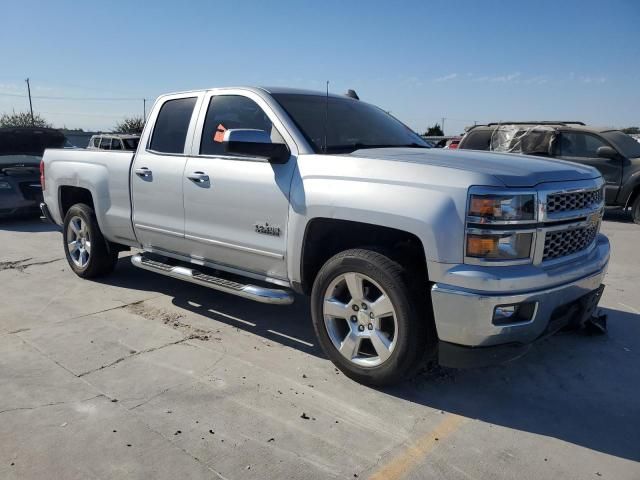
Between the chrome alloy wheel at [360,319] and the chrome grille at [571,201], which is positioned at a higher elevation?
the chrome grille at [571,201]

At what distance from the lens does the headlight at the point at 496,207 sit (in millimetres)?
2986

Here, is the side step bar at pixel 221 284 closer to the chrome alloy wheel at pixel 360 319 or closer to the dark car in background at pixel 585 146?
the chrome alloy wheel at pixel 360 319

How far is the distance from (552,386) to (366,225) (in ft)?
5.40

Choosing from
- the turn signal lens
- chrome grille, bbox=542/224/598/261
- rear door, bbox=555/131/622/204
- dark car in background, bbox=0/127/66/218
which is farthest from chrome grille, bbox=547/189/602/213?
dark car in background, bbox=0/127/66/218

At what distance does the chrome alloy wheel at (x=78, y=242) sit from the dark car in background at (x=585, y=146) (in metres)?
8.84

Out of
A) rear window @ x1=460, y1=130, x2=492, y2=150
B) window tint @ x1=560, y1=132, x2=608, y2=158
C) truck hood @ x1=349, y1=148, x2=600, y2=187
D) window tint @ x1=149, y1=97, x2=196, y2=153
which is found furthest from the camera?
rear window @ x1=460, y1=130, x2=492, y2=150

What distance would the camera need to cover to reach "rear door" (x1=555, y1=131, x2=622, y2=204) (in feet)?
35.3

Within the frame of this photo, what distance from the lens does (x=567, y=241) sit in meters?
3.39

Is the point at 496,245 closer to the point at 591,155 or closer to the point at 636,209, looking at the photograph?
the point at 636,209

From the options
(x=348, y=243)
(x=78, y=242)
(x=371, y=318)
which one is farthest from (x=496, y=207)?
(x=78, y=242)

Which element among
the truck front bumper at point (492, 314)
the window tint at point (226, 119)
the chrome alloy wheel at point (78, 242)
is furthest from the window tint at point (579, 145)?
the chrome alloy wheel at point (78, 242)

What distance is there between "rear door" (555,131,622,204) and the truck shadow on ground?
6619mm

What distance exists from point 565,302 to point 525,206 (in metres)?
0.71

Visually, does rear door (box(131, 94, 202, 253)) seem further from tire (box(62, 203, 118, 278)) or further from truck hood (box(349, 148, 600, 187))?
truck hood (box(349, 148, 600, 187))
